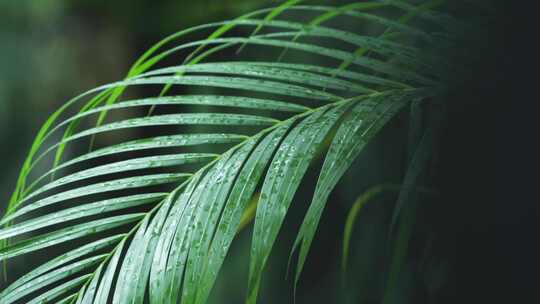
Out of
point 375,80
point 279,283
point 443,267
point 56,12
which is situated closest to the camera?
point 375,80

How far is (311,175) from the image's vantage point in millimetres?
1218

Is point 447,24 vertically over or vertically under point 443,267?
over

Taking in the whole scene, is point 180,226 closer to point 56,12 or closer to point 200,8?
point 200,8

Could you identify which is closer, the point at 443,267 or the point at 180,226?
the point at 180,226

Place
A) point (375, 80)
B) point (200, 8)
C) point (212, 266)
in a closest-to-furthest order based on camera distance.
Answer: point (212, 266) → point (375, 80) → point (200, 8)

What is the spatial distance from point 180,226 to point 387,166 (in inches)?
27.3

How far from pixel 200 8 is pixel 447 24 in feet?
3.11

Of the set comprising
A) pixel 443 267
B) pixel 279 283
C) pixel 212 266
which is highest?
pixel 212 266

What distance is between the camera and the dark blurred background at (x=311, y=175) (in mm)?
514

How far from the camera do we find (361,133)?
0.47 metres

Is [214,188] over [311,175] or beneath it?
over

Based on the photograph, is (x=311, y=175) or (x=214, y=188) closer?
(x=214, y=188)

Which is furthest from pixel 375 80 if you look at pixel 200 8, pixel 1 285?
pixel 1 285

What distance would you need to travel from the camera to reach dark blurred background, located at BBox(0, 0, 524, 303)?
1.69 ft
